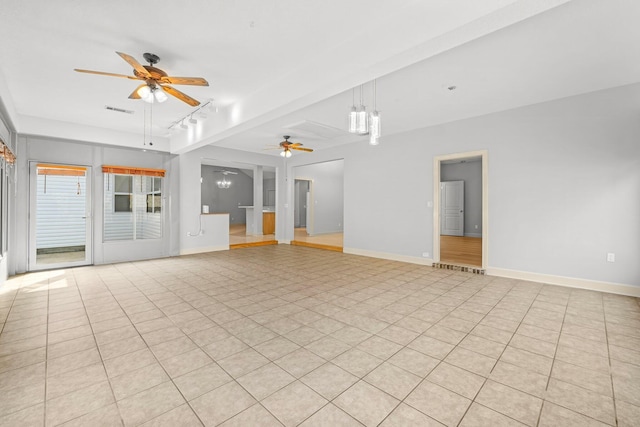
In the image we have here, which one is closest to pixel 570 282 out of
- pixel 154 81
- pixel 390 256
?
pixel 390 256

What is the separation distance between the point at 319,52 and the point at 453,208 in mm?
9050

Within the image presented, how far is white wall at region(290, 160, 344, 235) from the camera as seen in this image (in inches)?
412

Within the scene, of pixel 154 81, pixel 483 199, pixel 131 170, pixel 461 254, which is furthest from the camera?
pixel 461 254

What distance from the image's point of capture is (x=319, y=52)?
3072 millimetres

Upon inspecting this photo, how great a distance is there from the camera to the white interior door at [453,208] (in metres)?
10.2

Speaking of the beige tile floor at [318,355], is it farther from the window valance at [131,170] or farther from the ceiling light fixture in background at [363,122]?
the window valance at [131,170]

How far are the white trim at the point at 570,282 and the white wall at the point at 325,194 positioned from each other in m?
6.53

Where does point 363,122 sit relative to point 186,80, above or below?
below

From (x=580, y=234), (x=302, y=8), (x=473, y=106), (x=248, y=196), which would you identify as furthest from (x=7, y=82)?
(x=248, y=196)

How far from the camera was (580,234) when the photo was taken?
13.7 ft

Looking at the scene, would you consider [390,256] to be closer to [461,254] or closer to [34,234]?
[461,254]

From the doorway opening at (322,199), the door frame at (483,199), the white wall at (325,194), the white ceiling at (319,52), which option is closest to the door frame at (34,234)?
the white ceiling at (319,52)

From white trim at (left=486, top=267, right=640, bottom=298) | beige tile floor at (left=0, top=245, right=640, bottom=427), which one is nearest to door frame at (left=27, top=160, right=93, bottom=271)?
beige tile floor at (left=0, top=245, right=640, bottom=427)

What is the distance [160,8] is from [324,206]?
8.77 meters
